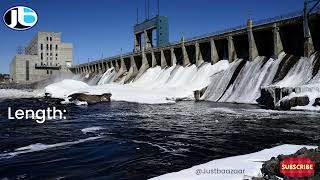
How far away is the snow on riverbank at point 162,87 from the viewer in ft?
159

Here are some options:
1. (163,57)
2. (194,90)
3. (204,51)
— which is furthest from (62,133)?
(163,57)

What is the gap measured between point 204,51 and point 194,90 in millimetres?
11102

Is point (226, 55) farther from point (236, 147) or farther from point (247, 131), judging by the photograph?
point (236, 147)

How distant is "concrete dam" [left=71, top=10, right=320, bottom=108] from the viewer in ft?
120

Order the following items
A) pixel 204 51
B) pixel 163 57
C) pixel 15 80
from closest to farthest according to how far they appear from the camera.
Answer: pixel 204 51, pixel 163 57, pixel 15 80

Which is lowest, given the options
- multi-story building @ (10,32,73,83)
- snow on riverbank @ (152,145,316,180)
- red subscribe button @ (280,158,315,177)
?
snow on riverbank @ (152,145,316,180)

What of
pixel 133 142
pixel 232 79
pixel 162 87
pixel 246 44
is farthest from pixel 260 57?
pixel 133 142

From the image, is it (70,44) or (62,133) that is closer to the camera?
(62,133)

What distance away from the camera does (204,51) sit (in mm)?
59719

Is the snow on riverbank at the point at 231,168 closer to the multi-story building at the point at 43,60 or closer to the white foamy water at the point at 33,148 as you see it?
the white foamy water at the point at 33,148

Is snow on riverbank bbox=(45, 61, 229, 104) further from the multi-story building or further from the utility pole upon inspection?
the multi-story building

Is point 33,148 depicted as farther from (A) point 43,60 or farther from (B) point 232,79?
(A) point 43,60

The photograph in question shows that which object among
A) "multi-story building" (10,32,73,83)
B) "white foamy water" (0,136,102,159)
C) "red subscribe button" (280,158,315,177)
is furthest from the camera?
"multi-story building" (10,32,73,83)

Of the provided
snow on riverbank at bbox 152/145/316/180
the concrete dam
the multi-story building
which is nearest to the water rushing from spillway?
the concrete dam
